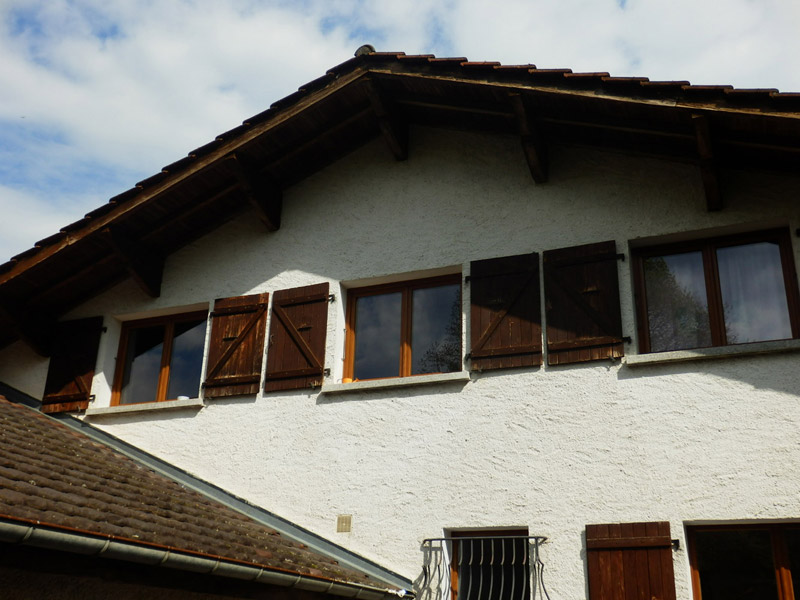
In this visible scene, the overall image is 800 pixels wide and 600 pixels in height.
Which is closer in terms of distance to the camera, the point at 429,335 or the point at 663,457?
the point at 663,457

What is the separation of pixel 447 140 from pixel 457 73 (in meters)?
1.09

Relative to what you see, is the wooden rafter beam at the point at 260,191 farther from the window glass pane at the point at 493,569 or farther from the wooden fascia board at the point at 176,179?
the window glass pane at the point at 493,569

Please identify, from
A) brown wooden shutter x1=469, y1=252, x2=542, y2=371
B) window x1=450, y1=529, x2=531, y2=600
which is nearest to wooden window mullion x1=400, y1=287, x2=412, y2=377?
brown wooden shutter x1=469, y1=252, x2=542, y2=371

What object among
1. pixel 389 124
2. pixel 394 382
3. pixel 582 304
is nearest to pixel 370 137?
pixel 389 124

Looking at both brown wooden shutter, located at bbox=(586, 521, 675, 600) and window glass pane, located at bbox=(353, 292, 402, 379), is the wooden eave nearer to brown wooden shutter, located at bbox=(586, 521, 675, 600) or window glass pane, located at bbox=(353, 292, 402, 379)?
window glass pane, located at bbox=(353, 292, 402, 379)

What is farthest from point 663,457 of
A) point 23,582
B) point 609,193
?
point 23,582

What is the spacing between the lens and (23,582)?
16.2ft

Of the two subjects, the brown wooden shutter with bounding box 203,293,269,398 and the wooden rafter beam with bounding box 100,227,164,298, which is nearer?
the brown wooden shutter with bounding box 203,293,269,398

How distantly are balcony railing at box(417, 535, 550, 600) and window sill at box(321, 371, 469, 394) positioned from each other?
49.8 inches

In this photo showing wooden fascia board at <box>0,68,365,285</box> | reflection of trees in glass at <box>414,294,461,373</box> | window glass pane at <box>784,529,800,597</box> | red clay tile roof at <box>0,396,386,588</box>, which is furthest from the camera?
wooden fascia board at <box>0,68,365,285</box>

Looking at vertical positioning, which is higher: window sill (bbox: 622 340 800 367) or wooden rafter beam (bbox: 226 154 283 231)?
wooden rafter beam (bbox: 226 154 283 231)

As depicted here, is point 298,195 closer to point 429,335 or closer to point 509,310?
point 429,335

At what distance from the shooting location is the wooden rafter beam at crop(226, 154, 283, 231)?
28.2ft

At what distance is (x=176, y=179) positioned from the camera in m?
8.49
